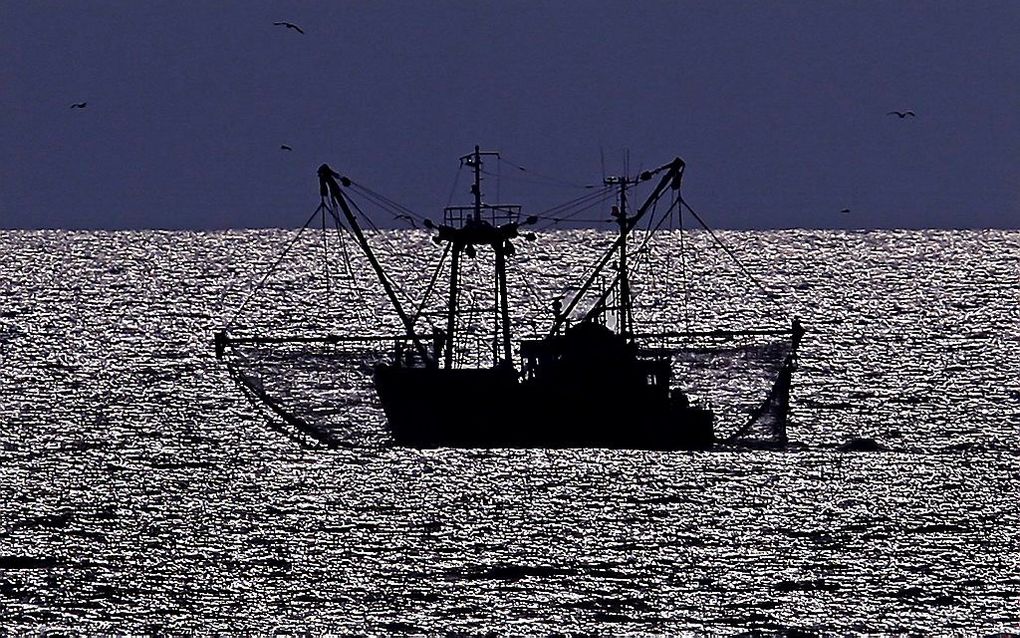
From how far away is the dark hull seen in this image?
4631 inches

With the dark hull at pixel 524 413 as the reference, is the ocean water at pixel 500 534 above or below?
below

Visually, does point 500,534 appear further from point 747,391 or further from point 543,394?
point 747,391

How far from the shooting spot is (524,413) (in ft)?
392

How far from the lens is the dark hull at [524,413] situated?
117625 millimetres

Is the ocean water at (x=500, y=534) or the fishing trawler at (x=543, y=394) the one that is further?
the fishing trawler at (x=543, y=394)

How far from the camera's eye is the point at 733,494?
361ft

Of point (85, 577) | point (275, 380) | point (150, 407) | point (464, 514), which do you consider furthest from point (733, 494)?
point (275, 380)

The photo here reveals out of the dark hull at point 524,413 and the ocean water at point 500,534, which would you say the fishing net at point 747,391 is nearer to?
the ocean water at point 500,534

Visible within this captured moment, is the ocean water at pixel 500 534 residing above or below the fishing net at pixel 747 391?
below

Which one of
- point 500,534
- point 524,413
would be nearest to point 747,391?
point 524,413

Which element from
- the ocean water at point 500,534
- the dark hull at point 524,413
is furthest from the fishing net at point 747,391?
the dark hull at point 524,413

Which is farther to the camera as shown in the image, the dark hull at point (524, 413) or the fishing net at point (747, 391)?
the fishing net at point (747, 391)

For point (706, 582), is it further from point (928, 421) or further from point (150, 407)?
point (150, 407)

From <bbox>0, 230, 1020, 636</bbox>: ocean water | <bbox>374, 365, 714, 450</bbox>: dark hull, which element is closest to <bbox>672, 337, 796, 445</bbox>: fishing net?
<bbox>0, 230, 1020, 636</bbox>: ocean water
